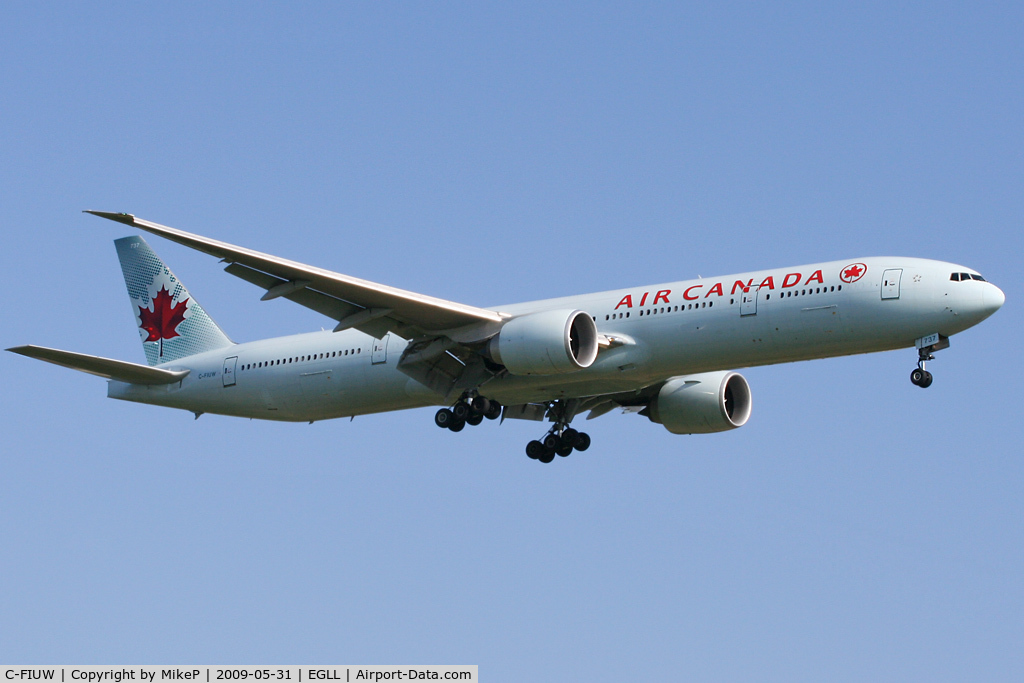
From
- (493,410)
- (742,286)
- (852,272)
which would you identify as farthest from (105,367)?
(852,272)

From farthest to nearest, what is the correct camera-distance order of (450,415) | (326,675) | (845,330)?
(450,415), (845,330), (326,675)

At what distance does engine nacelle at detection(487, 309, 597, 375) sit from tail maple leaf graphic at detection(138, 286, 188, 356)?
1361 centimetres

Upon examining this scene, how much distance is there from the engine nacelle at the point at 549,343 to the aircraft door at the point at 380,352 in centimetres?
450

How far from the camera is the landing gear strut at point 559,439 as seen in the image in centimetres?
4031

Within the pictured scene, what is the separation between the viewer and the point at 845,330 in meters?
32.8

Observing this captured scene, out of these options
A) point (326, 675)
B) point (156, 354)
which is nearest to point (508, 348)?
point (326, 675)

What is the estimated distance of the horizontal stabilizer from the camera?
36844 mm

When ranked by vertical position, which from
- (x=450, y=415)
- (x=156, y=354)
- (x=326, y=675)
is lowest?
(x=326, y=675)

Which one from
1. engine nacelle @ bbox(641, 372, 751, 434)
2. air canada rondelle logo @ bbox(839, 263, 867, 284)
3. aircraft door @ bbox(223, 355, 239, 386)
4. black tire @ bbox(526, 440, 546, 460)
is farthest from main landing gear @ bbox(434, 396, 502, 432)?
air canada rondelle logo @ bbox(839, 263, 867, 284)

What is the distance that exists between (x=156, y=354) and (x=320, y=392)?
7579mm

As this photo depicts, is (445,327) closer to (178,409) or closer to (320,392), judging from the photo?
(320,392)

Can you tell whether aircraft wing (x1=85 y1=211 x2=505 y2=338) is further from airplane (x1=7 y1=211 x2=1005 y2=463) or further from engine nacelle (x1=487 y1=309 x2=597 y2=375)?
engine nacelle (x1=487 y1=309 x2=597 y2=375)

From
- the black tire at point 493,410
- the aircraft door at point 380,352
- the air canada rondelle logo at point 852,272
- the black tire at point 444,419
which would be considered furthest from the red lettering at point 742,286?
the aircraft door at point 380,352

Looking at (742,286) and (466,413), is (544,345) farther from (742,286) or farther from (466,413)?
(742,286)
